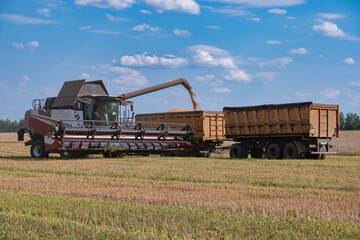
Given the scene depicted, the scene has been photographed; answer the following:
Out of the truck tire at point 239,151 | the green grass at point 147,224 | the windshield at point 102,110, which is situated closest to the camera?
the green grass at point 147,224

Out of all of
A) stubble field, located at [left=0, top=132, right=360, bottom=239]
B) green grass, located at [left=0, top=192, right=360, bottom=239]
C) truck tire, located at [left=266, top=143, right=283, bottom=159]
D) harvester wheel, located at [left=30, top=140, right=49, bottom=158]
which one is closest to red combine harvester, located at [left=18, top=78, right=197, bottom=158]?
harvester wheel, located at [left=30, top=140, right=49, bottom=158]

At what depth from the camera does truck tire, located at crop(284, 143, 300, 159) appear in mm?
21109

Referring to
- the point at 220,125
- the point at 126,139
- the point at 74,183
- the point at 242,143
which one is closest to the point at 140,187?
the point at 74,183

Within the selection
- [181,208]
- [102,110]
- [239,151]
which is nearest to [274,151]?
[239,151]

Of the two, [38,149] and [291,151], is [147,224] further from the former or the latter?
[38,149]

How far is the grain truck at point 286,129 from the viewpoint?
2091 cm

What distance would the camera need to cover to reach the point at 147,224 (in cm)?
607

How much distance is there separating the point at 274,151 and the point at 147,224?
1669 centimetres

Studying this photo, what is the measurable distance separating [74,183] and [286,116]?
12.6 m

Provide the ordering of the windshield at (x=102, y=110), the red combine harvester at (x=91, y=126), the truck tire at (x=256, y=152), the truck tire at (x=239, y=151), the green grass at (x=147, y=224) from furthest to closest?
the truck tire at (x=256, y=152) < the truck tire at (x=239, y=151) < the windshield at (x=102, y=110) < the red combine harvester at (x=91, y=126) < the green grass at (x=147, y=224)

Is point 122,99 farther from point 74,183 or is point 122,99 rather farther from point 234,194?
point 234,194

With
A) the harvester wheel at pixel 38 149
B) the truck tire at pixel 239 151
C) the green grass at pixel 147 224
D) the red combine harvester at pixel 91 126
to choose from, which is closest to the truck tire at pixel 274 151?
the truck tire at pixel 239 151

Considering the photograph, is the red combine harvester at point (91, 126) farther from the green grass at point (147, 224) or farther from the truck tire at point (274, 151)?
the green grass at point (147, 224)

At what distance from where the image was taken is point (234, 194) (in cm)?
883
